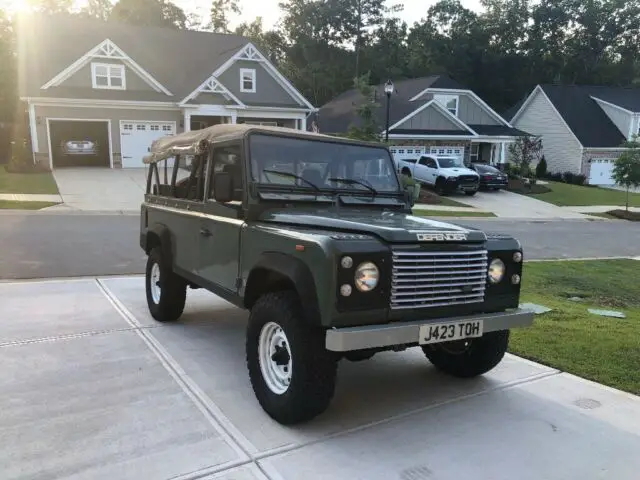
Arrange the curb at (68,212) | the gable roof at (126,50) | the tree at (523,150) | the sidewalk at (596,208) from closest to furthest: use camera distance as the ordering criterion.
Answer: the curb at (68,212), the sidewalk at (596,208), the gable roof at (126,50), the tree at (523,150)

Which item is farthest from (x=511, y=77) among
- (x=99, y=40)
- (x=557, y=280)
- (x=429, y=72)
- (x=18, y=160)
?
(x=557, y=280)

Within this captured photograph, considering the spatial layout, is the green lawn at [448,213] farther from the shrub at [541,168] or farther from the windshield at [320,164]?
the shrub at [541,168]

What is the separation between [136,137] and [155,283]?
22988mm

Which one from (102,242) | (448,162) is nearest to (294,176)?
(102,242)

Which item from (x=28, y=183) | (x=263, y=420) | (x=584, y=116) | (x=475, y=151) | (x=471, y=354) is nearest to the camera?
(x=263, y=420)

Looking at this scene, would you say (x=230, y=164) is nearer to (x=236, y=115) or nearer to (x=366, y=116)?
(x=366, y=116)

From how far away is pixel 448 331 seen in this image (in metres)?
3.74

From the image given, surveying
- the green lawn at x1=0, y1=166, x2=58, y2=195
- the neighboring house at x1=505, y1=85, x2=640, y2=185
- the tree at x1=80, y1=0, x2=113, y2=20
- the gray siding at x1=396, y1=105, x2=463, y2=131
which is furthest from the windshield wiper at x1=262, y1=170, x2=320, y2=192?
the tree at x1=80, y1=0, x2=113, y2=20

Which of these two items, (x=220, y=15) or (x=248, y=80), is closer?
(x=248, y=80)

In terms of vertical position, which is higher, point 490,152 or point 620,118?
point 620,118

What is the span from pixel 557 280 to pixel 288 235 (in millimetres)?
7442

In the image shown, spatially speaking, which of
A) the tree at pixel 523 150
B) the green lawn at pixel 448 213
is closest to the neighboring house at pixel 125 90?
the green lawn at pixel 448 213

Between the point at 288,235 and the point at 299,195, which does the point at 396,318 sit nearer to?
the point at 288,235

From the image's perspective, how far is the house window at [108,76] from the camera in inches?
1070
